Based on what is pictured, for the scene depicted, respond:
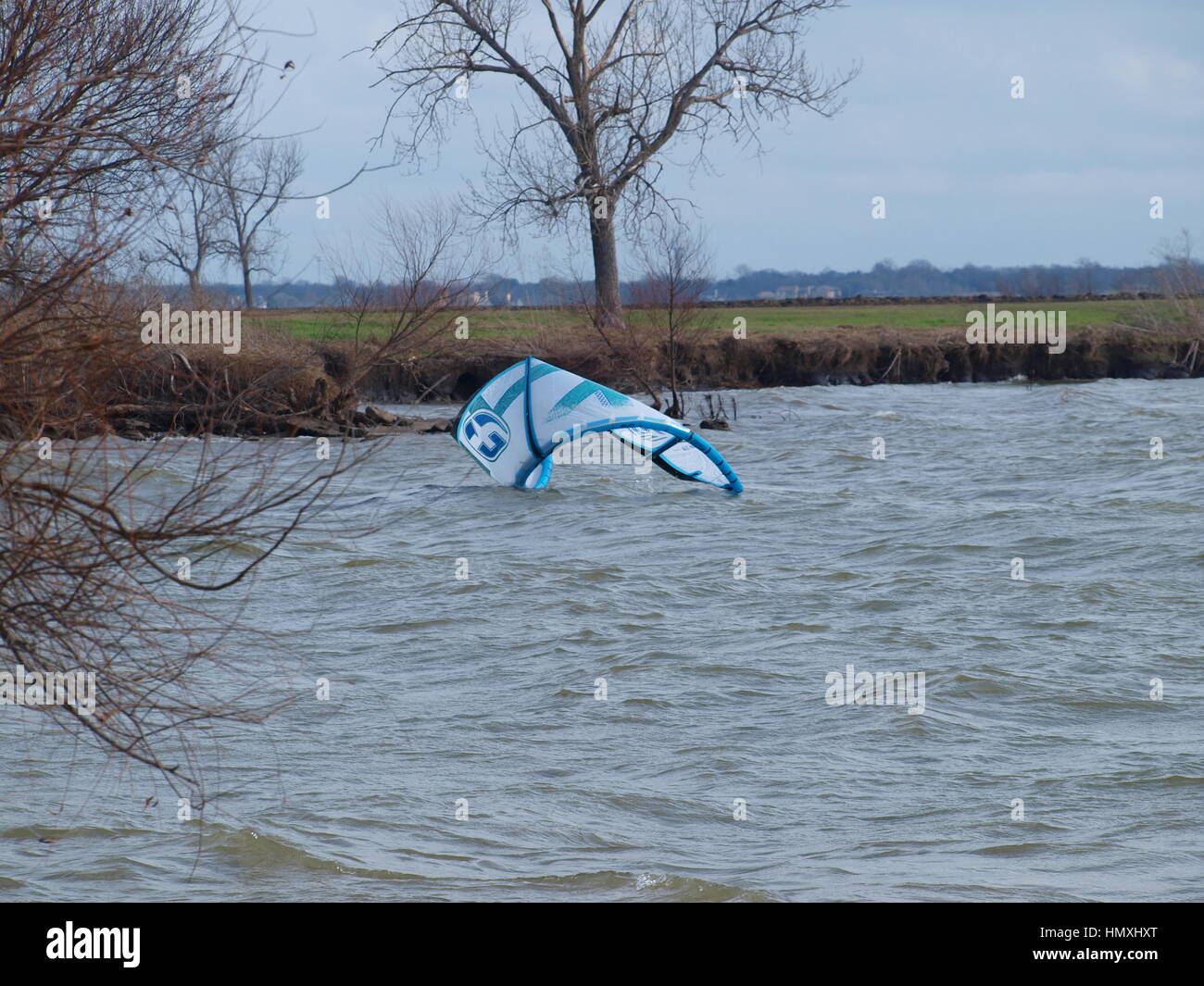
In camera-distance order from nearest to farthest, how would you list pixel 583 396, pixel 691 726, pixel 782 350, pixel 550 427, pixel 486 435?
pixel 691 726
pixel 583 396
pixel 550 427
pixel 486 435
pixel 782 350

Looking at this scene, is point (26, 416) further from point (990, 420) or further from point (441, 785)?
point (990, 420)

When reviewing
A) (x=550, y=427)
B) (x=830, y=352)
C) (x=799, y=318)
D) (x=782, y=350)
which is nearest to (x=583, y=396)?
(x=550, y=427)

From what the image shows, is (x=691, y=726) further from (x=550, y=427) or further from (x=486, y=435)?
(x=486, y=435)

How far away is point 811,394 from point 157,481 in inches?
754

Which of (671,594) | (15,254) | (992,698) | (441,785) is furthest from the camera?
(671,594)

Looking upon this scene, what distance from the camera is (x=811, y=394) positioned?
120ft

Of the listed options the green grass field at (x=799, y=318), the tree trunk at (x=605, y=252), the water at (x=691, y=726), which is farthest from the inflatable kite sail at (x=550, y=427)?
the tree trunk at (x=605, y=252)

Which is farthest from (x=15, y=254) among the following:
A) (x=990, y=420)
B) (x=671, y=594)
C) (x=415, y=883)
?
(x=990, y=420)

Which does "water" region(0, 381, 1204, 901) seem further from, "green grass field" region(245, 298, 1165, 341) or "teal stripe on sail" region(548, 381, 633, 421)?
"green grass field" region(245, 298, 1165, 341)

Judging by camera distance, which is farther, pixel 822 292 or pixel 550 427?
pixel 822 292

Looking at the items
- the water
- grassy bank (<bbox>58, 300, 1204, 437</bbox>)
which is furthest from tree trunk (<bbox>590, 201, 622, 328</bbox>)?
the water

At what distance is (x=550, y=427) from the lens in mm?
21375

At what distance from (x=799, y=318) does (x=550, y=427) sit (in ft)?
88.4

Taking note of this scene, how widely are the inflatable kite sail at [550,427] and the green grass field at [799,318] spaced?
4884 millimetres
